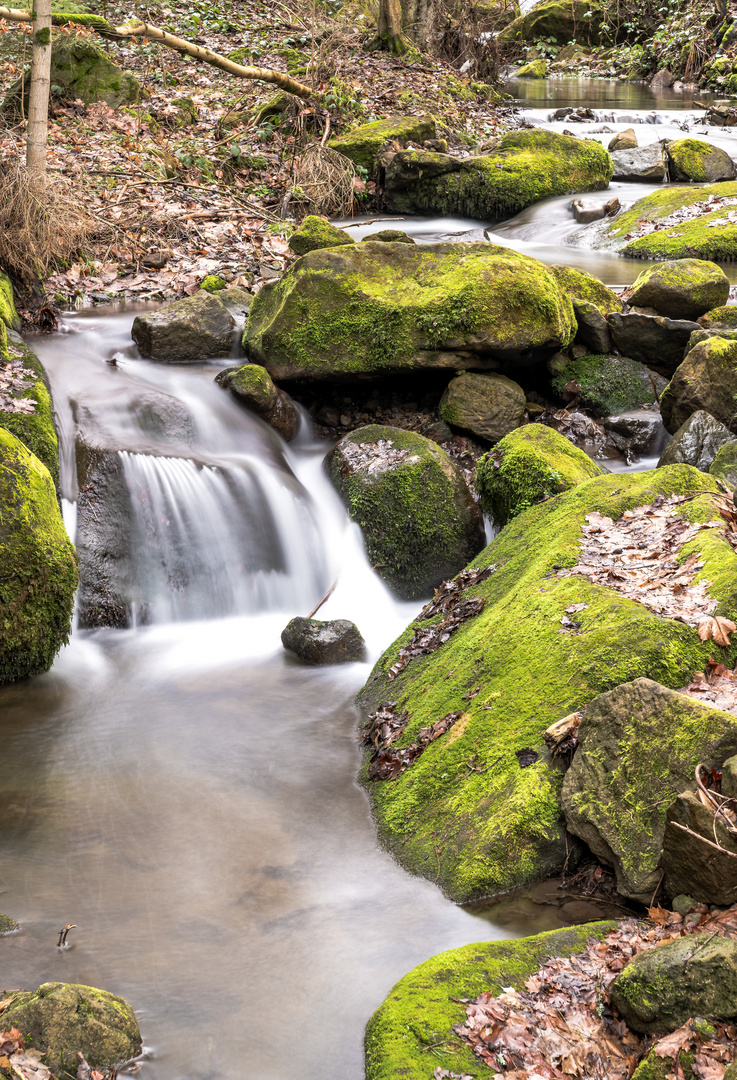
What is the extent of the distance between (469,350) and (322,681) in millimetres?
3904

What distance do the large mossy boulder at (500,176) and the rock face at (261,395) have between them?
7.99 meters

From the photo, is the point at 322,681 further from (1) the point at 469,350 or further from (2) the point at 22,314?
(2) the point at 22,314

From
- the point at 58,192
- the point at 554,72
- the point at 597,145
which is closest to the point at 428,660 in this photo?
the point at 58,192

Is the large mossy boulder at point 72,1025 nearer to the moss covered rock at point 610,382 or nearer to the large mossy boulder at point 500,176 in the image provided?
the moss covered rock at point 610,382

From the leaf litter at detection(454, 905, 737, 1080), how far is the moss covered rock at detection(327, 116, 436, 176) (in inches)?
578

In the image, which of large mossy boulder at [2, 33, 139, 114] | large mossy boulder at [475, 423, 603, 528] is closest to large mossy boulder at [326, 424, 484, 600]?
large mossy boulder at [475, 423, 603, 528]

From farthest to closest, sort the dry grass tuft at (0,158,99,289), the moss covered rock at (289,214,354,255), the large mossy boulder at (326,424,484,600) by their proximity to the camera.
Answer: the moss covered rock at (289,214,354,255)
the dry grass tuft at (0,158,99,289)
the large mossy boulder at (326,424,484,600)

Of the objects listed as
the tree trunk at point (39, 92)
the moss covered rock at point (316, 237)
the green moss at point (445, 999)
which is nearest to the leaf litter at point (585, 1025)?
Result: the green moss at point (445, 999)

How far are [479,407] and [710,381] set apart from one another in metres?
2.18

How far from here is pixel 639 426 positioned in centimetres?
898

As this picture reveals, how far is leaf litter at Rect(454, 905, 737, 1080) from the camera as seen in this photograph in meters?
2.67

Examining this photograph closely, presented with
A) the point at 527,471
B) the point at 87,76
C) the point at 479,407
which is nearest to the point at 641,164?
the point at 87,76

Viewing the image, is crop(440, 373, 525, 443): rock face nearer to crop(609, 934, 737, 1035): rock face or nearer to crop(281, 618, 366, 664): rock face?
crop(281, 618, 366, 664): rock face

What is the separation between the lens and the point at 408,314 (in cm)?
852
